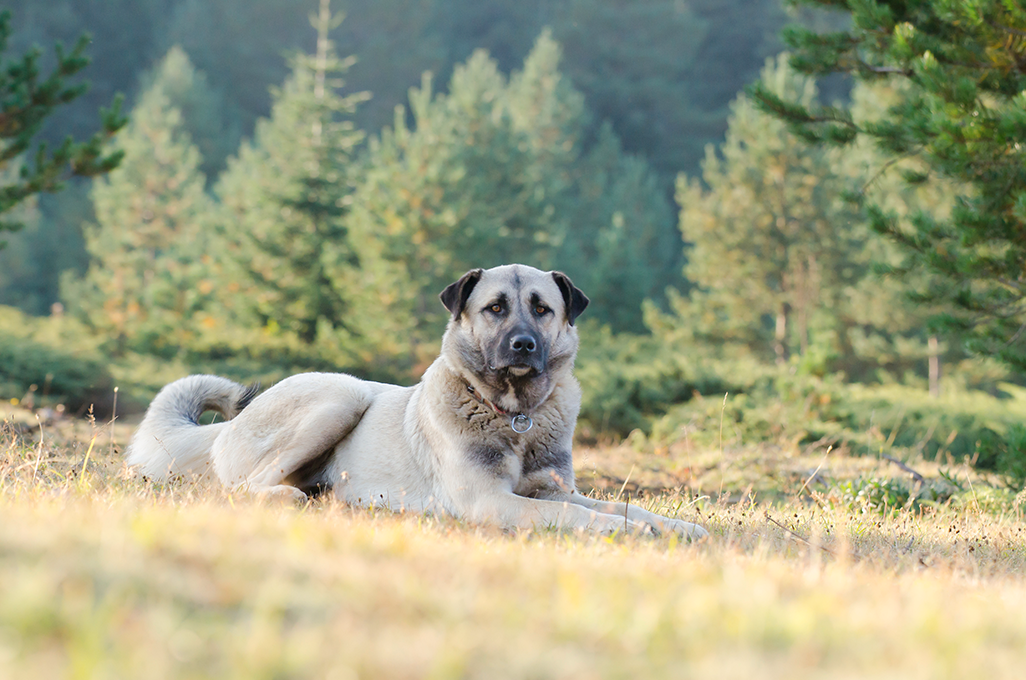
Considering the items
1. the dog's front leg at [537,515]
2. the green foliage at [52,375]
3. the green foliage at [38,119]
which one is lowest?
the green foliage at [52,375]

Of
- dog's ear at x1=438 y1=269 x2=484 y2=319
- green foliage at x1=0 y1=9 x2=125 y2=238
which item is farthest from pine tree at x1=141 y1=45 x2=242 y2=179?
dog's ear at x1=438 y1=269 x2=484 y2=319

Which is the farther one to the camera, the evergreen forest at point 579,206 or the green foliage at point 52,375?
the green foliage at point 52,375

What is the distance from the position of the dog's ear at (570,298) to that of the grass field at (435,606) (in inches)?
74.0

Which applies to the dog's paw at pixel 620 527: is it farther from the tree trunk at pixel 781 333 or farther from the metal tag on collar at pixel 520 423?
the tree trunk at pixel 781 333

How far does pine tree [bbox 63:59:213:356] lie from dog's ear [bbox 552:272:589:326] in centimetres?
2047

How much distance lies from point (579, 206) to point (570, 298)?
31173 mm

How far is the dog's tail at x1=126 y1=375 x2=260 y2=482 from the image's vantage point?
17.6 feet

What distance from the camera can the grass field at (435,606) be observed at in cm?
160

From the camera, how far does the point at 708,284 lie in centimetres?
2423

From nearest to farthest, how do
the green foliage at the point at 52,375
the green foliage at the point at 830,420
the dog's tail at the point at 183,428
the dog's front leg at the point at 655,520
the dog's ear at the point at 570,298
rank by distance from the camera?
the dog's front leg at the point at 655,520
the dog's ear at the point at 570,298
the dog's tail at the point at 183,428
the green foliage at the point at 830,420
the green foliage at the point at 52,375

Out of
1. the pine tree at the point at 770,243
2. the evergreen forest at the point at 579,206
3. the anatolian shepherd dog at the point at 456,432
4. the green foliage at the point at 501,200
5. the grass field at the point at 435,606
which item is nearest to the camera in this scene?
the grass field at the point at 435,606

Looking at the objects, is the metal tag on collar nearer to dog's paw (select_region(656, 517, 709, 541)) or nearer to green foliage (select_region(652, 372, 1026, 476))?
dog's paw (select_region(656, 517, 709, 541))

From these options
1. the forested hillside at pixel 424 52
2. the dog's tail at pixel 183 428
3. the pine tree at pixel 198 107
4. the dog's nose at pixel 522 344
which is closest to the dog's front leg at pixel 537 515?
the dog's nose at pixel 522 344

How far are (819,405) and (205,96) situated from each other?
35.8 meters
